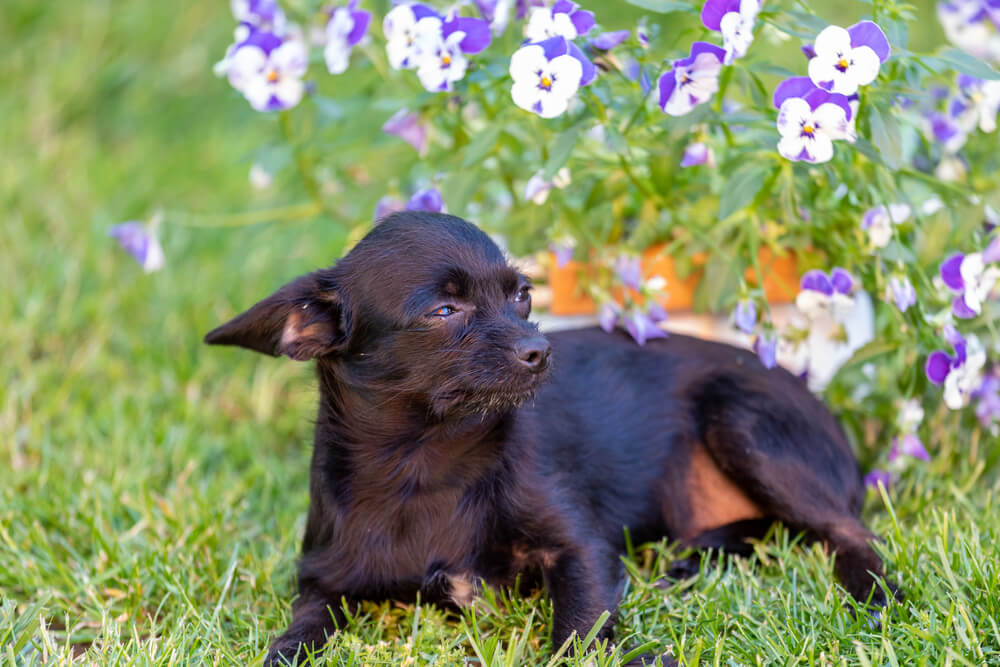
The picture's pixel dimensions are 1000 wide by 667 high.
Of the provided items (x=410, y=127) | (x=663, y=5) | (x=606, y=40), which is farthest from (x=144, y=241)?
(x=663, y=5)

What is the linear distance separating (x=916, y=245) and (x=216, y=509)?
2118mm

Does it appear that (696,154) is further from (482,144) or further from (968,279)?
(968,279)

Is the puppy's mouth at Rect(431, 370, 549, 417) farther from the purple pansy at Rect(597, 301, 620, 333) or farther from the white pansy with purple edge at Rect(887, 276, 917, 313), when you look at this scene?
the white pansy with purple edge at Rect(887, 276, 917, 313)

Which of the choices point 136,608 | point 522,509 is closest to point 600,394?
point 522,509

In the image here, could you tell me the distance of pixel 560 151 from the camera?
2.51m

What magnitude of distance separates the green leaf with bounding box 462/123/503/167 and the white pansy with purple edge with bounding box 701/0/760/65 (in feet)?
2.20

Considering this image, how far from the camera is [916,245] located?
291 centimetres

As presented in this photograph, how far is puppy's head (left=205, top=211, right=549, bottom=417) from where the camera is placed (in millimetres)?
2238

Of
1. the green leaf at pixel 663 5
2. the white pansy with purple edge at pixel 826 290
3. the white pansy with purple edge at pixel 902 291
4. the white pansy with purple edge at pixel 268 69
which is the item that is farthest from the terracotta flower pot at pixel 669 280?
the white pansy with purple edge at pixel 268 69

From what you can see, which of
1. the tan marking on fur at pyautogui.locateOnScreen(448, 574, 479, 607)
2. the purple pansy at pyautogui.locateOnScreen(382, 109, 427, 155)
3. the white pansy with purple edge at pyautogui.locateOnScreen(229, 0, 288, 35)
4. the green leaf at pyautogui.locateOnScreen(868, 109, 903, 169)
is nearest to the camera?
the green leaf at pyautogui.locateOnScreen(868, 109, 903, 169)

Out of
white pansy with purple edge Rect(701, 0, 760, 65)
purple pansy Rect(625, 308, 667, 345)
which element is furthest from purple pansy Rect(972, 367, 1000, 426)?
white pansy with purple edge Rect(701, 0, 760, 65)

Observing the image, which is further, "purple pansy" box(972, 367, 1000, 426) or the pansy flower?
"purple pansy" box(972, 367, 1000, 426)

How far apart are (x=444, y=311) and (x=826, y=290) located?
1.05 m

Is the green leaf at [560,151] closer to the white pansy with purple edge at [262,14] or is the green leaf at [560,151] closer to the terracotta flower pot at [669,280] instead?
the terracotta flower pot at [669,280]
